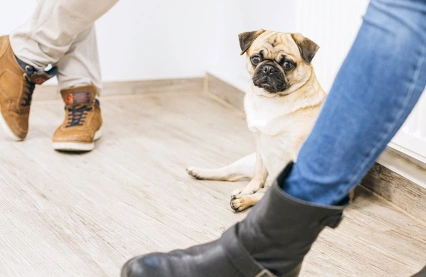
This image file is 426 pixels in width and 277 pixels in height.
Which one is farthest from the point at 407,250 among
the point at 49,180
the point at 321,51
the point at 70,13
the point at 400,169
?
the point at 70,13

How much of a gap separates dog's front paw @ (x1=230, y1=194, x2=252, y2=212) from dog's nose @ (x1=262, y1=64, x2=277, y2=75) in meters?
0.30

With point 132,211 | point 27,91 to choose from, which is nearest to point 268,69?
point 132,211

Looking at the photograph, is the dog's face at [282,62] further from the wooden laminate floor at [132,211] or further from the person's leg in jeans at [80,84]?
the person's leg in jeans at [80,84]

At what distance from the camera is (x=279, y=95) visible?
56.5 inches

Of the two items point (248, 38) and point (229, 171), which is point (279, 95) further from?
point (229, 171)

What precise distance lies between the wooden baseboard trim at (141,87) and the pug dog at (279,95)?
105 cm

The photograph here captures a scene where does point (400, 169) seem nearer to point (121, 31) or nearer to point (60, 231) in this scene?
point (60, 231)

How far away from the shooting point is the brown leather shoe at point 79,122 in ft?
5.63

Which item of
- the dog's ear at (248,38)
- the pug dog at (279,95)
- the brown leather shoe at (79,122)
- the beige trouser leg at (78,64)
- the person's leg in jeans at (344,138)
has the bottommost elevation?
the brown leather shoe at (79,122)

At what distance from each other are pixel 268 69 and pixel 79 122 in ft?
A: 2.21


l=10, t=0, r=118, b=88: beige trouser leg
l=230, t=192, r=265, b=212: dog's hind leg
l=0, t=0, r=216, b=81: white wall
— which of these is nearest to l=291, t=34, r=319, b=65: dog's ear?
l=230, t=192, r=265, b=212: dog's hind leg

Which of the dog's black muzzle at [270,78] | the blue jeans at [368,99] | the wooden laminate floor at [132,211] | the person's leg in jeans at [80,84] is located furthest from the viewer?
the person's leg in jeans at [80,84]

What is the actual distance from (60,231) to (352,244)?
24.6 inches

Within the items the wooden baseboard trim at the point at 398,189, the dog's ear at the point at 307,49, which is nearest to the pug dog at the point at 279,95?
the dog's ear at the point at 307,49
